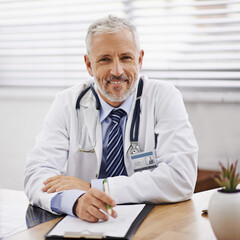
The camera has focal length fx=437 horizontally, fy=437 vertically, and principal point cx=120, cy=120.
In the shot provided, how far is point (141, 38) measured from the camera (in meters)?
3.31

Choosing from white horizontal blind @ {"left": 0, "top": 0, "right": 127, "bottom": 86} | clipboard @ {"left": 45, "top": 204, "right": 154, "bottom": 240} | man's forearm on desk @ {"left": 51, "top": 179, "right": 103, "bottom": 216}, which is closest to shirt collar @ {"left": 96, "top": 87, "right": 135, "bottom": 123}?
man's forearm on desk @ {"left": 51, "top": 179, "right": 103, "bottom": 216}

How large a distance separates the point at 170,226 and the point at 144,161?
591mm

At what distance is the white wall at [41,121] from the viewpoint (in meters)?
2.97

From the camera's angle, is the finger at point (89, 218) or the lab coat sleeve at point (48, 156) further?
the lab coat sleeve at point (48, 156)

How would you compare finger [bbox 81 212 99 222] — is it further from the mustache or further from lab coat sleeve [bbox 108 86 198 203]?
the mustache

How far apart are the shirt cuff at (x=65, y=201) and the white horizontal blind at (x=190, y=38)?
173 cm

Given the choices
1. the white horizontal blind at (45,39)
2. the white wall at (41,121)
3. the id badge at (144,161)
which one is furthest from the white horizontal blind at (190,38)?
the id badge at (144,161)

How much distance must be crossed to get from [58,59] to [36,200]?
2.18 meters

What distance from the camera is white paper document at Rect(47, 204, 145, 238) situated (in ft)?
Result: 4.36

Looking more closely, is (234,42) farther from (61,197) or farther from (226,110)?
(61,197)

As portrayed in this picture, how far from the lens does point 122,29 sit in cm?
203

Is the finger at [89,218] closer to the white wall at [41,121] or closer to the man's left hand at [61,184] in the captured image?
the man's left hand at [61,184]

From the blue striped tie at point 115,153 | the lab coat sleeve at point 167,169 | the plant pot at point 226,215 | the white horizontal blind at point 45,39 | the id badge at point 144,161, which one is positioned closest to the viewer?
the plant pot at point 226,215

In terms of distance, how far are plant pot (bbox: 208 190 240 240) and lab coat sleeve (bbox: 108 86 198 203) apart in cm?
50
